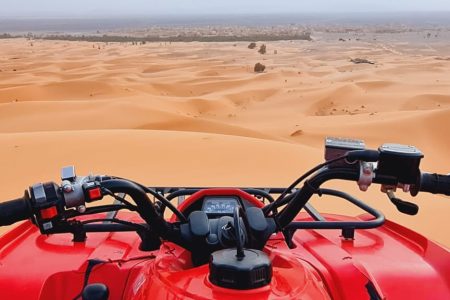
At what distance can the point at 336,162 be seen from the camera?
75.2 inches

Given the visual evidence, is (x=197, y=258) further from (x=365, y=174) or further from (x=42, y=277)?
(x=42, y=277)

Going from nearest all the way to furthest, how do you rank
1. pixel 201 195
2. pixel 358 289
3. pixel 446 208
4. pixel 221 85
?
pixel 358 289
pixel 201 195
pixel 446 208
pixel 221 85

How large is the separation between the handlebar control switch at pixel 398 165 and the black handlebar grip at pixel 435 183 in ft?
0.16

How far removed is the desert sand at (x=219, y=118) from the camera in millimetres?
6547

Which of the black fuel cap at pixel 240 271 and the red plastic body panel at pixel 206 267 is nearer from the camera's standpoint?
the black fuel cap at pixel 240 271

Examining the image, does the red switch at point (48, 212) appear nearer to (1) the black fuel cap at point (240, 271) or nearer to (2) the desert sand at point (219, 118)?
(1) the black fuel cap at point (240, 271)

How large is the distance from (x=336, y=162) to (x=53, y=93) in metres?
18.7

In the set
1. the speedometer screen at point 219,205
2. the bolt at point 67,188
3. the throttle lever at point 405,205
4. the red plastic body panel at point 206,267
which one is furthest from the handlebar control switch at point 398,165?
the bolt at point 67,188

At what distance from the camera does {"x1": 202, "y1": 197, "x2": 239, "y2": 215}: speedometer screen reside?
7.66 feet

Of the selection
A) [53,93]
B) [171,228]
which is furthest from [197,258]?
[53,93]

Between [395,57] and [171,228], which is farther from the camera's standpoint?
[395,57]

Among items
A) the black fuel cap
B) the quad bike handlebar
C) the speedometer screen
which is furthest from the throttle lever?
the speedometer screen

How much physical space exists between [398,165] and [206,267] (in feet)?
2.28

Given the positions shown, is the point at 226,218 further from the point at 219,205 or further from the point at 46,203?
the point at 46,203
